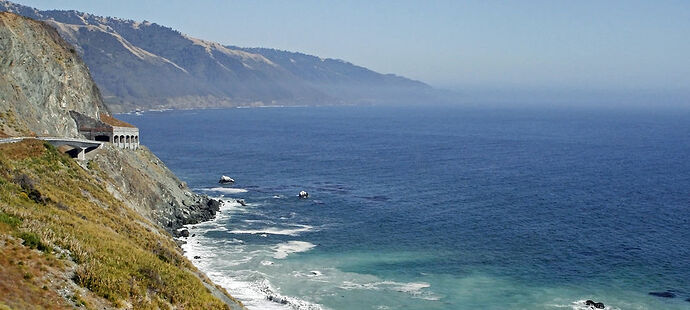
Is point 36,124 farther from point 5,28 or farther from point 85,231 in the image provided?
point 85,231

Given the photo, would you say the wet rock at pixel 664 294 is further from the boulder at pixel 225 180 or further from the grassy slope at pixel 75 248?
the boulder at pixel 225 180

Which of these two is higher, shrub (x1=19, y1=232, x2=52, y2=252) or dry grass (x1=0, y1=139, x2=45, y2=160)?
dry grass (x1=0, y1=139, x2=45, y2=160)

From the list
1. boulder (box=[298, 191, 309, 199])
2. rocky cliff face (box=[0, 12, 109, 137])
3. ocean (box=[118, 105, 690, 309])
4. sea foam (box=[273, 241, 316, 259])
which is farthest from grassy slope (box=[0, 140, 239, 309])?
boulder (box=[298, 191, 309, 199])

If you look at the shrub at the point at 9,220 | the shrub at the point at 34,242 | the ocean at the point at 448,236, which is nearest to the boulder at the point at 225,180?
the ocean at the point at 448,236

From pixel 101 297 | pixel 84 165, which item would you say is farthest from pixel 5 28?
pixel 101 297

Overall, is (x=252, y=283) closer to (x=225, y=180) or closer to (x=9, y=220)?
(x=9, y=220)

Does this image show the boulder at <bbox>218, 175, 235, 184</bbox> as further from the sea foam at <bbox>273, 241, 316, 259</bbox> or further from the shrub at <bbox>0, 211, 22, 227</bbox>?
the shrub at <bbox>0, 211, 22, 227</bbox>
